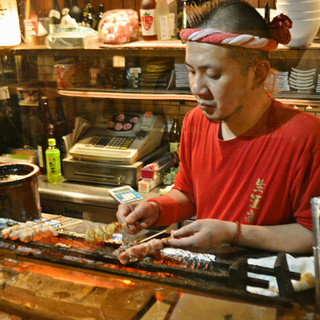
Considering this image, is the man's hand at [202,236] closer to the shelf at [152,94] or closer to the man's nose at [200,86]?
the man's nose at [200,86]

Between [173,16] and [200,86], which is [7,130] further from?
[200,86]

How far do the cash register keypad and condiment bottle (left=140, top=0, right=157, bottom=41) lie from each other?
86 centimetres

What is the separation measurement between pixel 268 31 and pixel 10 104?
3221mm

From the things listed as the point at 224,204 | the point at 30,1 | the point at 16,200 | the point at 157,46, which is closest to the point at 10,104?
the point at 30,1

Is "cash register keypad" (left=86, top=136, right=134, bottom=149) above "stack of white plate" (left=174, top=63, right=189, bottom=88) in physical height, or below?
below

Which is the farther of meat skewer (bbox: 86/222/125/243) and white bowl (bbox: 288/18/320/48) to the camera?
white bowl (bbox: 288/18/320/48)

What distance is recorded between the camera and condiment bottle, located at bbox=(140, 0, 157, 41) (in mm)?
3148

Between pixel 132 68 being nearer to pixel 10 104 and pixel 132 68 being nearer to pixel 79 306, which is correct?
pixel 10 104

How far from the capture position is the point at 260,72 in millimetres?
1534

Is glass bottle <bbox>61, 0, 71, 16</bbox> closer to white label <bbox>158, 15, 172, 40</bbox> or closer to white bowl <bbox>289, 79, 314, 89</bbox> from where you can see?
white label <bbox>158, 15, 172, 40</bbox>

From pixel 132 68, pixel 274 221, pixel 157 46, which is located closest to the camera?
pixel 274 221

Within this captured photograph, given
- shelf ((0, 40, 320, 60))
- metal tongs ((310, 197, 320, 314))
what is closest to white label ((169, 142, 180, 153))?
shelf ((0, 40, 320, 60))

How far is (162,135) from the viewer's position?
145 inches

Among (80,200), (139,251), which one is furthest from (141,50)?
(139,251)
